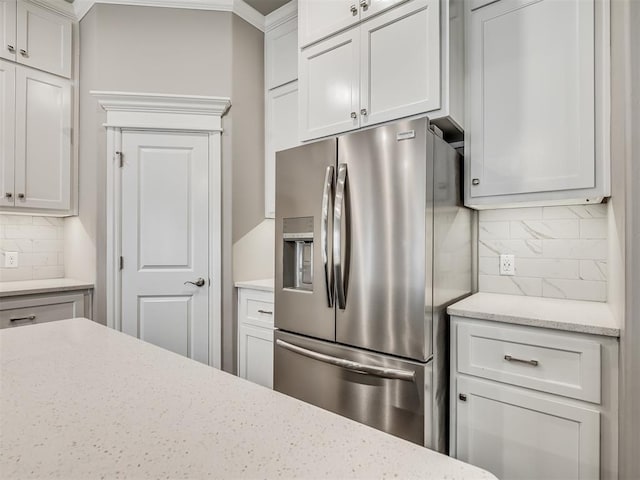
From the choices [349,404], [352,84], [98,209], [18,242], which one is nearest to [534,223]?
[352,84]

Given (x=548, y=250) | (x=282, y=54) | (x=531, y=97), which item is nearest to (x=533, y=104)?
(x=531, y=97)

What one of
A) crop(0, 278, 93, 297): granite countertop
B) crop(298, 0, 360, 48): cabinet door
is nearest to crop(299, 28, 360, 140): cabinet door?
crop(298, 0, 360, 48): cabinet door

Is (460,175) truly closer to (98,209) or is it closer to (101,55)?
(98,209)

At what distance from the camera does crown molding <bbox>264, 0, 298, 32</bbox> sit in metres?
2.67

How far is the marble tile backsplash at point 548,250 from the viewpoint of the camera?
68.7 inches

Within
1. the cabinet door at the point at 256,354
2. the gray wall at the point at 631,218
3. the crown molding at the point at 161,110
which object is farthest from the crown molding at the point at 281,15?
the cabinet door at the point at 256,354

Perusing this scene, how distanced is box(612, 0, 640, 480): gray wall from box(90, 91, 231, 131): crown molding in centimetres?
225

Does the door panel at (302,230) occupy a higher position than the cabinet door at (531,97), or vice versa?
the cabinet door at (531,97)

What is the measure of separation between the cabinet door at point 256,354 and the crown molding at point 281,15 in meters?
2.32

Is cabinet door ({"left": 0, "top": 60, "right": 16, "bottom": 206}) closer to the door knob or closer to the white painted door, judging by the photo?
the white painted door

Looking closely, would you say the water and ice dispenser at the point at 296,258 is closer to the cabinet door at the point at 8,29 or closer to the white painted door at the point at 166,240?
the white painted door at the point at 166,240

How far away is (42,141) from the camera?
103 inches

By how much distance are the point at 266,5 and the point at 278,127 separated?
0.91 m

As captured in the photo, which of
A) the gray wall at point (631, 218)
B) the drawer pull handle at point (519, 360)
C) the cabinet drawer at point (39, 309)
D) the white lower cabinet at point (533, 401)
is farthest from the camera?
the cabinet drawer at point (39, 309)
